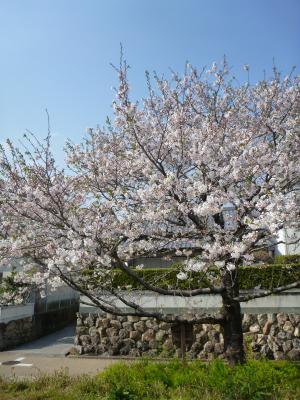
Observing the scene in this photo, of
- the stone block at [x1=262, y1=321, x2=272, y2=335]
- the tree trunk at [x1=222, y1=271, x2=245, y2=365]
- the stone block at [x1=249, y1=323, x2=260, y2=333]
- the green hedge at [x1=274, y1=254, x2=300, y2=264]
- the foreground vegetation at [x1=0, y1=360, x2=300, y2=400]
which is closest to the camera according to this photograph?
the foreground vegetation at [x1=0, y1=360, x2=300, y2=400]

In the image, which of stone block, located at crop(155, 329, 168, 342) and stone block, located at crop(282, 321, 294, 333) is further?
stone block, located at crop(155, 329, 168, 342)

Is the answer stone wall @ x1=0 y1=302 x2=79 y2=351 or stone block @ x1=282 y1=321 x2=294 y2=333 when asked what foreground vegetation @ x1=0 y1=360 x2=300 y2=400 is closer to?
stone block @ x1=282 y1=321 x2=294 y2=333

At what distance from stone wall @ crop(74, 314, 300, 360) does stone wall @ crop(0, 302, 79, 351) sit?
2.92m

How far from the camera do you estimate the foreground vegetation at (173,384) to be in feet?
19.5

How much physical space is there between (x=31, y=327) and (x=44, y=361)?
166 inches

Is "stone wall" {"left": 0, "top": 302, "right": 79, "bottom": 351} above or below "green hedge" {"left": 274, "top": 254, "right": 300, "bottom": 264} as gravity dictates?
below

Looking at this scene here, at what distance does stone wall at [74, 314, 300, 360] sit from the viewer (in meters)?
11.6

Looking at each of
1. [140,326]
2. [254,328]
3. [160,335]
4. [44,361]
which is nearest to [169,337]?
[160,335]

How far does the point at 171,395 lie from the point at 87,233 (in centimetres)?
293

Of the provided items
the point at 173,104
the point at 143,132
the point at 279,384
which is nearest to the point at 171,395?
the point at 279,384

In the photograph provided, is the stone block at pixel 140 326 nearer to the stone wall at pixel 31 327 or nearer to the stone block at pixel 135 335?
the stone block at pixel 135 335

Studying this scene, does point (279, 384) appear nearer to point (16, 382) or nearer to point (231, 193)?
point (231, 193)

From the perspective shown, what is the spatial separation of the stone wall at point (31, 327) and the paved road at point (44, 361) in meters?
0.35

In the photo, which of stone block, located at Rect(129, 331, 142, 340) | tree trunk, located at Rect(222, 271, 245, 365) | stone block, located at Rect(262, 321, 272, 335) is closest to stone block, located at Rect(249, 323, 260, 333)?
stone block, located at Rect(262, 321, 272, 335)
